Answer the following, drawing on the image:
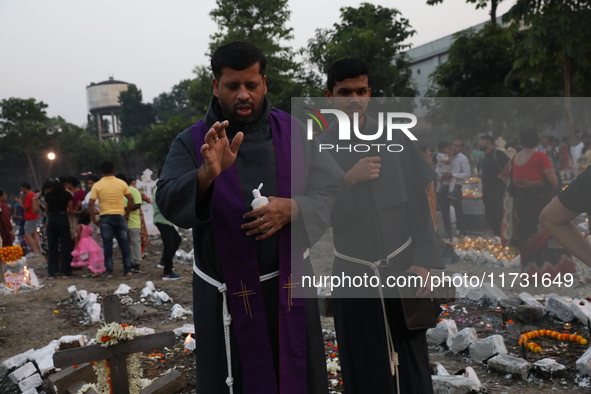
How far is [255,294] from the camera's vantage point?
8.87 ft

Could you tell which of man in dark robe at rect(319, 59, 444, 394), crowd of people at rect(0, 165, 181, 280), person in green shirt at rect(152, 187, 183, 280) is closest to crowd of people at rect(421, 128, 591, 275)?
man in dark robe at rect(319, 59, 444, 394)

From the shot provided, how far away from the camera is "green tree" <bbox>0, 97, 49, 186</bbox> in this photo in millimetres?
38781

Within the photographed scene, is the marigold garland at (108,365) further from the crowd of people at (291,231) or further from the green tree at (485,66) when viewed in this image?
the green tree at (485,66)

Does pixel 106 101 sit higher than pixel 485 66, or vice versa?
pixel 106 101

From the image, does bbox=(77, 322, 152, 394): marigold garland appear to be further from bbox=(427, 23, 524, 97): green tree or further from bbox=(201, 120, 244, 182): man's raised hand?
bbox=(427, 23, 524, 97): green tree

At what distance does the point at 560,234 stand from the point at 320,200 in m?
1.09

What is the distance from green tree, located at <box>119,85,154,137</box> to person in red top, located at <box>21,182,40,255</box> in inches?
2321

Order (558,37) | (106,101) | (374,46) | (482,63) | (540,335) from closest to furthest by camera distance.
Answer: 1. (540,335)
2. (558,37)
3. (482,63)
4. (374,46)
5. (106,101)

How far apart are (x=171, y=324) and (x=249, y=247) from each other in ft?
15.3

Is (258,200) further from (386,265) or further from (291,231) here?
(386,265)

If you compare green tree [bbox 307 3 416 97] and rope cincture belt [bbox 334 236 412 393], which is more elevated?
green tree [bbox 307 3 416 97]

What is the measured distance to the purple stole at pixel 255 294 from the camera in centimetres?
266

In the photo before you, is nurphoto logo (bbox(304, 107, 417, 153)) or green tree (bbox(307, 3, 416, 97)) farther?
green tree (bbox(307, 3, 416, 97))

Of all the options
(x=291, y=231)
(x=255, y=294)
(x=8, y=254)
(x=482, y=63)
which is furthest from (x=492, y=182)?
(x=482, y=63)
